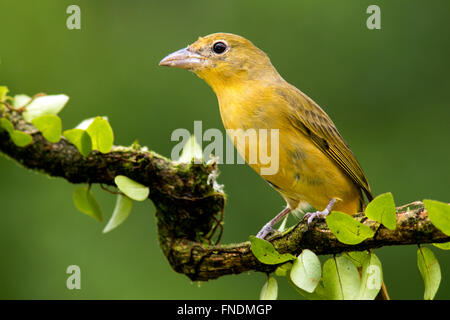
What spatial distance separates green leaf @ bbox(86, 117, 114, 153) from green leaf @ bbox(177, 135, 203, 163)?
48cm

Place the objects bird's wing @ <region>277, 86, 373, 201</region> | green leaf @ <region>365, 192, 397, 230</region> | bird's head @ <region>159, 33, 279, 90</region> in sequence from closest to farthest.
→ green leaf @ <region>365, 192, 397, 230</region>
bird's wing @ <region>277, 86, 373, 201</region>
bird's head @ <region>159, 33, 279, 90</region>

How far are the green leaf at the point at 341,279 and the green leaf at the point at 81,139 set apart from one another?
1333mm

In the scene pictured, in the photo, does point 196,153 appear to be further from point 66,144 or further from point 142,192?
point 66,144

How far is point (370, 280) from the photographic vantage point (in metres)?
2.31

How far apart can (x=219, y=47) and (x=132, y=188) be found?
1.22m

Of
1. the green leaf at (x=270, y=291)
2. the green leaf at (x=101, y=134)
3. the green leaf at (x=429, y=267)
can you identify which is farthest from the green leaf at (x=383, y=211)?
the green leaf at (x=101, y=134)

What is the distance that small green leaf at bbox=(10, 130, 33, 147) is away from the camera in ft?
9.91

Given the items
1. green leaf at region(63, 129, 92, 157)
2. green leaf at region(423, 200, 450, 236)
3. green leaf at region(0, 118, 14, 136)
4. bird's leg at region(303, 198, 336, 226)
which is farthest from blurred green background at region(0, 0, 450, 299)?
green leaf at region(423, 200, 450, 236)

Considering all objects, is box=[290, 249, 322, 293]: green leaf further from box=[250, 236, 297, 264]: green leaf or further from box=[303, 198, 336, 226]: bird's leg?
box=[303, 198, 336, 226]: bird's leg

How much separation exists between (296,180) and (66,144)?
4.23 feet

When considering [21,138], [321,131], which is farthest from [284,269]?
[21,138]

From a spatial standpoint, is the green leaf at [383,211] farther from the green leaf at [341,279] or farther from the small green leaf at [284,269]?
the small green leaf at [284,269]

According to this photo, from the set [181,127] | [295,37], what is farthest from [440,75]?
[181,127]

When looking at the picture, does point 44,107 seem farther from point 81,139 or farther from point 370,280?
point 370,280
